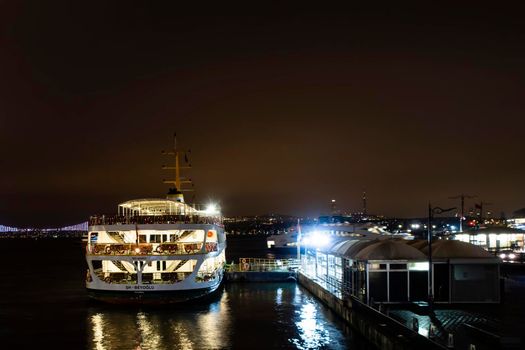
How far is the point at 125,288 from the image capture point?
4059cm

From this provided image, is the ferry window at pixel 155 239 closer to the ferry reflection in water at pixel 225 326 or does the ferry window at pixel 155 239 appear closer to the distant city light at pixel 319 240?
the ferry reflection in water at pixel 225 326

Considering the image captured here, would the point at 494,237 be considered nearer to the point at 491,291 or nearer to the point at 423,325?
the point at 491,291

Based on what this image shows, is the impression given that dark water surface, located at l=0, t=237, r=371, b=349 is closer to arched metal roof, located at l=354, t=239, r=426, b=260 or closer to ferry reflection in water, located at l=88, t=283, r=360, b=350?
ferry reflection in water, located at l=88, t=283, r=360, b=350

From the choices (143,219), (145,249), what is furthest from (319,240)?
(145,249)

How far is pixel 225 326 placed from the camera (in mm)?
34781

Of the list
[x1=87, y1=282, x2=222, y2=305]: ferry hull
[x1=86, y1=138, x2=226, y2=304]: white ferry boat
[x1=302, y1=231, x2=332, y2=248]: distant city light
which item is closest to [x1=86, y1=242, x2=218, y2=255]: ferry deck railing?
[x1=86, y1=138, x2=226, y2=304]: white ferry boat

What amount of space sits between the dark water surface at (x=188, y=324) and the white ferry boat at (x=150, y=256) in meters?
1.16

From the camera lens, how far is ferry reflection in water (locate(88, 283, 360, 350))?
30172 mm

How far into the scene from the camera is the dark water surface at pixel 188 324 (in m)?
30.5

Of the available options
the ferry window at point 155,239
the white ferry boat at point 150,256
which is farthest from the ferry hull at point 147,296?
the ferry window at point 155,239

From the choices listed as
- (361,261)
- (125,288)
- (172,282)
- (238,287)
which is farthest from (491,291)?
(238,287)

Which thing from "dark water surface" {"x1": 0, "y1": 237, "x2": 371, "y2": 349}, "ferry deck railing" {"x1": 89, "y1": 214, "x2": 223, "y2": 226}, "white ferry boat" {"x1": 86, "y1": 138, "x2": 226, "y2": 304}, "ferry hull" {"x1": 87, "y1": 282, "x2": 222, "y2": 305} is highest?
"ferry deck railing" {"x1": 89, "y1": 214, "x2": 223, "y2": 226}

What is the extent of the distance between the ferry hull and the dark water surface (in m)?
0.53

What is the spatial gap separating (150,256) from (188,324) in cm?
675
